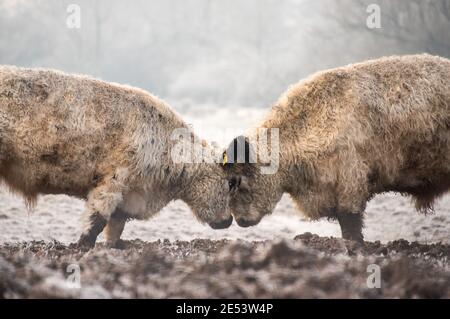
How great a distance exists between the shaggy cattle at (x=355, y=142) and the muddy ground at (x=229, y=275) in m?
1.53

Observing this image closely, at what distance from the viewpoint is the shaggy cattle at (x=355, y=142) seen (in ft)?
28.4

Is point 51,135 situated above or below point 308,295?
above

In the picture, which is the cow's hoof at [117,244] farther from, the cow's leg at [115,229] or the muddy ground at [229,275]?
the muddy ground at [229,275]

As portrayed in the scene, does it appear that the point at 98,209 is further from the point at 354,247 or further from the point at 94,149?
the point at 354,247

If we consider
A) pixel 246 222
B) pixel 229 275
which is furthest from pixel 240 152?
pixel 229 275

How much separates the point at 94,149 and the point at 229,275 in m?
3.55

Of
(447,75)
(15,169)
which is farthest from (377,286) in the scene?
(15,169)

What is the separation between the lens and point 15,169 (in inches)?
331

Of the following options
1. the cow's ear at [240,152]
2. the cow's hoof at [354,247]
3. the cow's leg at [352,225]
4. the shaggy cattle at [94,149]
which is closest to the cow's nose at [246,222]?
the shaggy cattle at [94,149]

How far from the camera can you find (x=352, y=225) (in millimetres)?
8984
